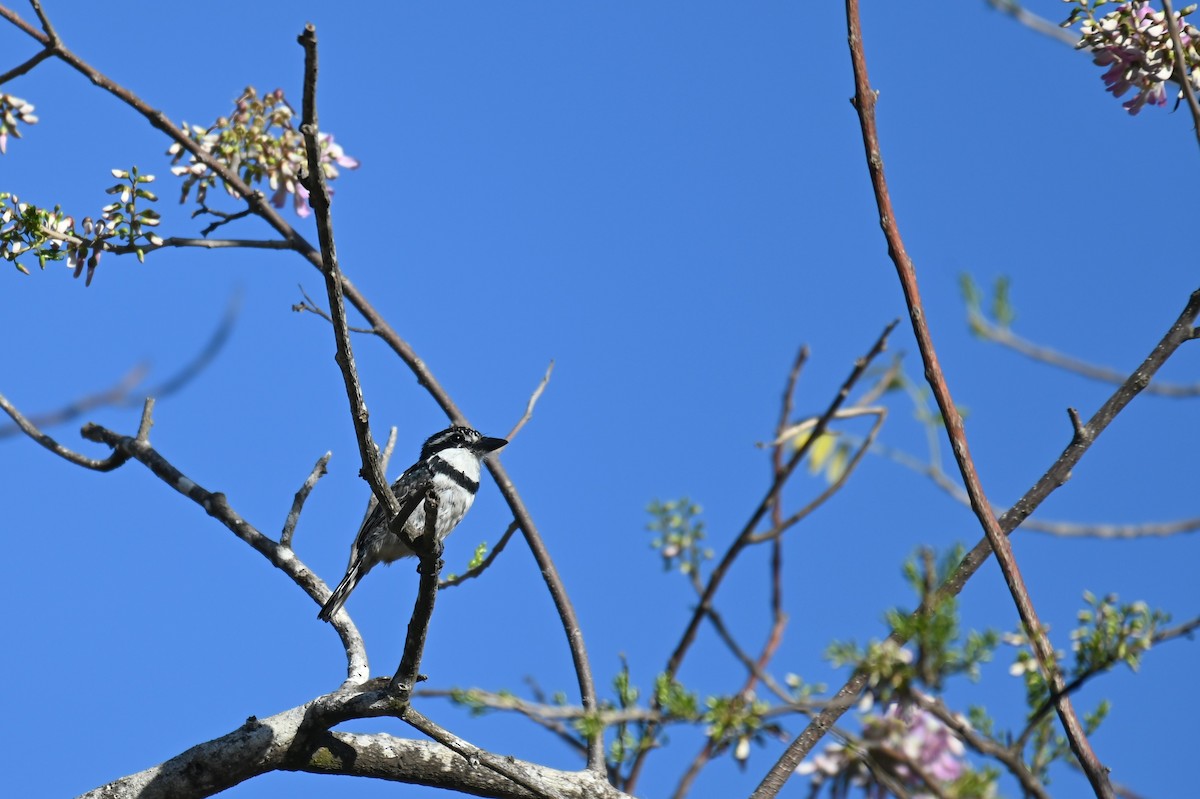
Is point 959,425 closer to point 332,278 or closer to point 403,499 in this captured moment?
point 332,278

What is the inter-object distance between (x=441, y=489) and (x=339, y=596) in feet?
4.59

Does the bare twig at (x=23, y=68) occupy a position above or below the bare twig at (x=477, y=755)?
above

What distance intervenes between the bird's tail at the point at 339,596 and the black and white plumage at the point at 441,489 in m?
0.02

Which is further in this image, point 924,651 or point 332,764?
point 332,764

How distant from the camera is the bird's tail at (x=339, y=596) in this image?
15.5 feet

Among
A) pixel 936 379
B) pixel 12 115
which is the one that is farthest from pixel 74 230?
pixel 936 379

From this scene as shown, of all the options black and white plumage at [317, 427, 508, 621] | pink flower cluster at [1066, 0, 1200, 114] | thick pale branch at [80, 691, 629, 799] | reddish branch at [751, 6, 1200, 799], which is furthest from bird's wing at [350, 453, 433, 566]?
pink flower cluster at [1066, 0, 1200, 114]

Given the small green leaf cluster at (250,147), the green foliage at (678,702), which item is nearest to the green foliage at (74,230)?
the small green leaf cluster at (250,147)

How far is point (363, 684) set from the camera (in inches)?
158

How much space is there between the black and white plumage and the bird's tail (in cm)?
2

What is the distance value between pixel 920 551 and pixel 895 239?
1.44 m

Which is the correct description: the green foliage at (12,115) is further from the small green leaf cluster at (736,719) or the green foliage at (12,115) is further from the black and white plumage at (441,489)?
the small green leaf cluster at (736,719)

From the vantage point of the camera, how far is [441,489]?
618 cm

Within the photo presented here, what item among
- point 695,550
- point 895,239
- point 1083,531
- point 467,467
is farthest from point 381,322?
point 1083,531
